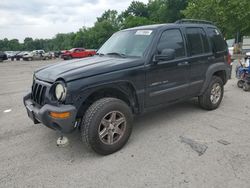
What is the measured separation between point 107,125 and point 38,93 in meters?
1.20

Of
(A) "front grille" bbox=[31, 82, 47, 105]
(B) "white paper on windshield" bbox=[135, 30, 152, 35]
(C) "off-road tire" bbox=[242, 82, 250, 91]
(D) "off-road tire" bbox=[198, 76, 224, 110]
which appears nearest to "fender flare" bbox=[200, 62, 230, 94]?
(D) "off-road tire" bbox=[198, 76, 224, 110]

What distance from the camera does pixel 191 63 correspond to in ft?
15.4

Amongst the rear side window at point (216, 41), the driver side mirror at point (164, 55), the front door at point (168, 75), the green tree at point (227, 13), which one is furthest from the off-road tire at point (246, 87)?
the green tree at point (227, 13)

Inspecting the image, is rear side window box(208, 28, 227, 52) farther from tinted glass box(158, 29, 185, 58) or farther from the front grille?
the front grille

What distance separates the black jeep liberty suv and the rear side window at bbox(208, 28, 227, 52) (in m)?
0.03

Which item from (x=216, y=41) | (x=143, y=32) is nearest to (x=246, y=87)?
(x=216, y=41)

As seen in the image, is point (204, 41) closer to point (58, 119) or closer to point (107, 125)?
A: point (107, 125)

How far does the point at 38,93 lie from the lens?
12.2ft

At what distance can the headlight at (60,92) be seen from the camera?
3203 mm

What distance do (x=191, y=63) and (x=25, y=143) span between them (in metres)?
3.39

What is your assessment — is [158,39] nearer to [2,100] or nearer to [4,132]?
[4,132]

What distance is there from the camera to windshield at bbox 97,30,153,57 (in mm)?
4145

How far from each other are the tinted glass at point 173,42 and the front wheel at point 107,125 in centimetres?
135

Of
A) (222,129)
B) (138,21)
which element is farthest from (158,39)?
(138,21)
